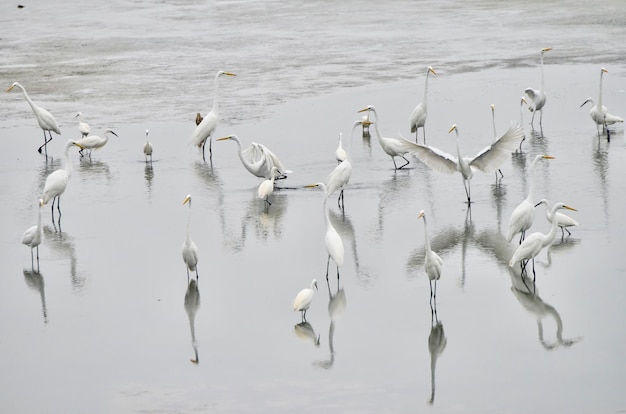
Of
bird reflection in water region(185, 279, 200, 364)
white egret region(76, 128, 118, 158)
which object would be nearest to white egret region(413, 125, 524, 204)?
bird reflection in water region(185, 279, 200, 364)

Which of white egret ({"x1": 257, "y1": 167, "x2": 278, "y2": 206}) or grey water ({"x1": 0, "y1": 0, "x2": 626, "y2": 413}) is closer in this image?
grey water ({"x1": 0, "y1": 0, "x2": 626, "y2": 413})

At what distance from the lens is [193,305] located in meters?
11.2

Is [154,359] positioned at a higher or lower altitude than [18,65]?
lower

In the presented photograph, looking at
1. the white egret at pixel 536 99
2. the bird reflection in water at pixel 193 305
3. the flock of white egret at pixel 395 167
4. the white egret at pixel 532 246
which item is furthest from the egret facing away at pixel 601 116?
the bird reflection in water at pixel 193 305

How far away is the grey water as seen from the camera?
9.26m

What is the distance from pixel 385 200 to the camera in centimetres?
1504

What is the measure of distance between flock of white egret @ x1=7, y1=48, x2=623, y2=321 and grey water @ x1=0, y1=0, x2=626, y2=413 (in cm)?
29

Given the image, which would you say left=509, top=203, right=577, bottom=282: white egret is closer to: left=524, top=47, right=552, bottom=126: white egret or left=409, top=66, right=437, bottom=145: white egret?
left=409, top=66, right=437, bottom=145: white egret

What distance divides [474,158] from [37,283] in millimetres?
6106

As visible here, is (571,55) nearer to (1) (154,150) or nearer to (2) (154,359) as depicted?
(1) (154,150)

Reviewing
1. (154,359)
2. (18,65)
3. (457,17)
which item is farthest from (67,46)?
(154,359)

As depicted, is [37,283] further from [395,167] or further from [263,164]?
[395,167]

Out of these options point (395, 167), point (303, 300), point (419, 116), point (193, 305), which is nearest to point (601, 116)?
point (419, 116)

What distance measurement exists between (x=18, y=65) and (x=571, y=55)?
14.2m
